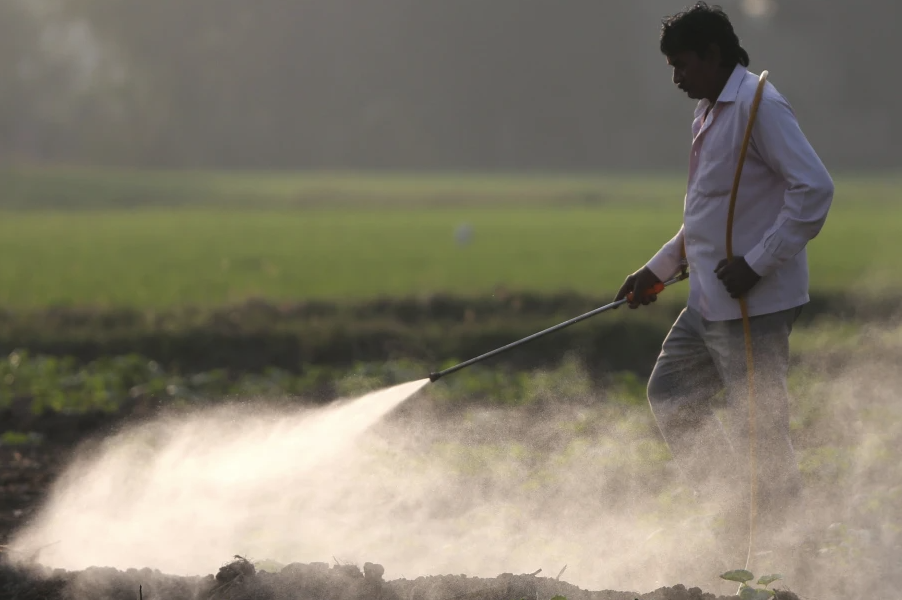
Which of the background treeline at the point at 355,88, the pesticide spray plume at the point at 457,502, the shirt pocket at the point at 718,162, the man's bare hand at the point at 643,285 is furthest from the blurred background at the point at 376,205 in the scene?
the shirt pocket at the point at 718,162

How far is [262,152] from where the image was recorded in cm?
7419

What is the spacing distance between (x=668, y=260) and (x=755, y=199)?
62 cm

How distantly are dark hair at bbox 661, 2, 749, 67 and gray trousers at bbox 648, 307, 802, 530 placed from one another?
95cm

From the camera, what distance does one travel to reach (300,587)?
13.8 ft

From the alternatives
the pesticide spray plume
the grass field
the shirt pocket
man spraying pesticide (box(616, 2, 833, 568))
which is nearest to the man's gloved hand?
man spraying pesticide (box(616, 2, 833, 568))

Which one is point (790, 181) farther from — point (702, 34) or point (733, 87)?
point (702, 34)

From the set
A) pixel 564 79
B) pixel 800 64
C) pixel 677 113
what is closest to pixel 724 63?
pixel 800 64

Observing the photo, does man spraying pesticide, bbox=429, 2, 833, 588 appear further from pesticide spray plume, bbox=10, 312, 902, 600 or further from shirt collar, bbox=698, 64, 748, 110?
pesticide spray plume, bbox=10, 312, 902, 600

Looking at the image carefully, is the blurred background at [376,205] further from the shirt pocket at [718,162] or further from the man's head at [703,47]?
the man's head at [703,47]

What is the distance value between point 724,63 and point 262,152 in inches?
2830

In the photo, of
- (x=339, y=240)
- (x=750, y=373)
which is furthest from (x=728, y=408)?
(x=339, y=240)

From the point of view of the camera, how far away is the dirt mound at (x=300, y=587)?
400 cm

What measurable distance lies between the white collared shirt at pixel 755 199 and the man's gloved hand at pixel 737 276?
0.03m

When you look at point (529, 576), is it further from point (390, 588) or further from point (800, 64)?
point (800, 64)
